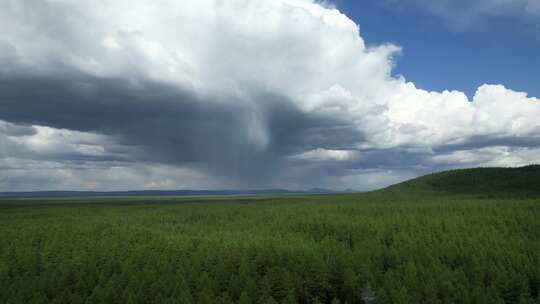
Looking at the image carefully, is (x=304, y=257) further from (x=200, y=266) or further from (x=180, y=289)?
(x=180, y=289)

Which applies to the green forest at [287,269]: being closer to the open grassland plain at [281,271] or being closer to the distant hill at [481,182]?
the open grassland plain at [281,271]

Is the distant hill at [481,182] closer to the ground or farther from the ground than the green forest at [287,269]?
farther from the ground

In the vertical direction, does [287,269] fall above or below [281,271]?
below

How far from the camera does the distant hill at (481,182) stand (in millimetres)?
125875

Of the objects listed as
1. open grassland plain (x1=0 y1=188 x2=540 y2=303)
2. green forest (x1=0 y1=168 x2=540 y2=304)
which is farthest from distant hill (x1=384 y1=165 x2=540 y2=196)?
open grassland plain (x1=0 y1=188 x2=540 y2=303)

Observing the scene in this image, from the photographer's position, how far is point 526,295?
2150cm

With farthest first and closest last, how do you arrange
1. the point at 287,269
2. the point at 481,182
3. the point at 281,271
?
the point at 481,182, the point at 287,269, the point at 281,271

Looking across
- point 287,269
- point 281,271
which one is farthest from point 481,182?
point 281,271

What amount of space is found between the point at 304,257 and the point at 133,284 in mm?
14179

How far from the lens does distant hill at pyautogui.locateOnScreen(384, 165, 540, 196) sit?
126m

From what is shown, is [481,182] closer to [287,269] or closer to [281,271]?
[287,269]

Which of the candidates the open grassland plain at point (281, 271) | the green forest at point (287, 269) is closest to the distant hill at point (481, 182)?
the green forest at point (287, 269)

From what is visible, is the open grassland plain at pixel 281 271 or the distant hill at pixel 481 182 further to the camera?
the distant hill at pixel 481 182

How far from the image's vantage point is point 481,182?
144 meters
